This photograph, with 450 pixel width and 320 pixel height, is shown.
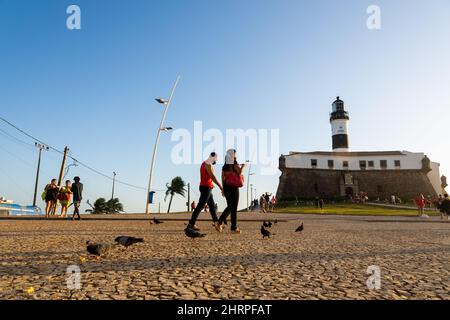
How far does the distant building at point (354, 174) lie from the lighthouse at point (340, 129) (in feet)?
8.78

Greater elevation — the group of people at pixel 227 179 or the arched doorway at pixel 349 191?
the arched doorway at pixel 349 191

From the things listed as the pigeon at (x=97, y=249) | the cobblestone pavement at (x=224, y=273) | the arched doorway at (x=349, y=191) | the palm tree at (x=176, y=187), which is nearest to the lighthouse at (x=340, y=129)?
the arched doorway at (x=349, y=191)

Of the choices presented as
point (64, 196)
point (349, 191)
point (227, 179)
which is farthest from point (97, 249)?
point (349, 191)

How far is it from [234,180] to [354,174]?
2258 inches

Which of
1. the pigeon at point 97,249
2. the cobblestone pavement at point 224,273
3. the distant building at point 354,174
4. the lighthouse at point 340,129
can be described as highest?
the lighthouse at point 340,129

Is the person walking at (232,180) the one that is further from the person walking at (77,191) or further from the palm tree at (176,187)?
the palm tree at (176,187)

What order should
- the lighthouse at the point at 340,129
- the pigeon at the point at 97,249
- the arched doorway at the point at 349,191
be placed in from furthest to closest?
1. the lighthouse at the point at 340,129
2. the arched doorway at the point at 349,191
3. the pigeon at the point at 97,249

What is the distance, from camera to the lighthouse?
63.0 metres

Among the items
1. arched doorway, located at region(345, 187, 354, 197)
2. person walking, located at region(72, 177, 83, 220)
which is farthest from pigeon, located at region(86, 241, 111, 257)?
arched doorway, located at region(345, 187, 354, 197)

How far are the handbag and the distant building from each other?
50030 millimetres

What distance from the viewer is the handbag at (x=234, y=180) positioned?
280 inches

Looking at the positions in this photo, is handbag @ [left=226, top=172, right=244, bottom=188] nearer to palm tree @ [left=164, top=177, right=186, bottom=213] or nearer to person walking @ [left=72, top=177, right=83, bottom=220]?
person walking @ [left=72, top=177, right=83, bottom=220]
